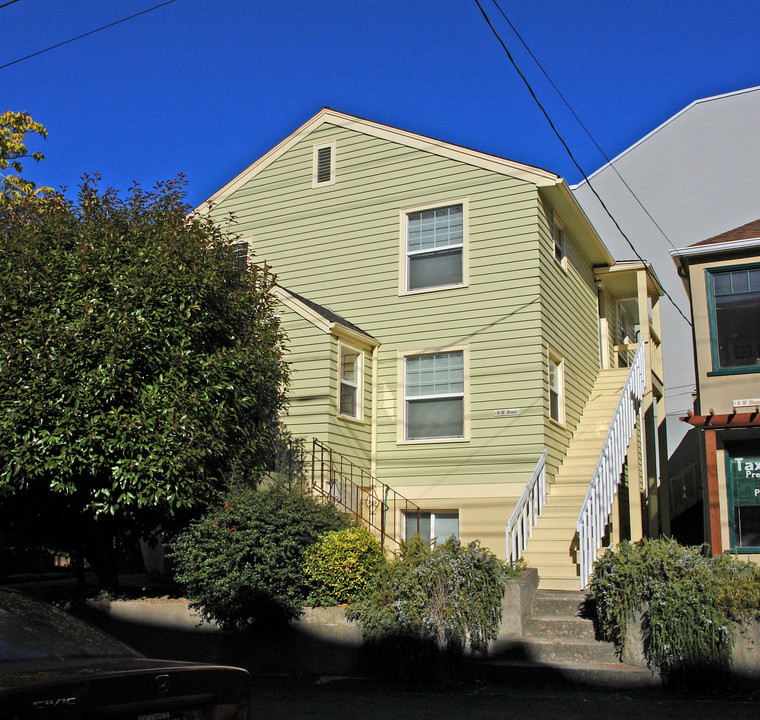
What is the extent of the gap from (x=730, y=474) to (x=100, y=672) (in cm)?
1157

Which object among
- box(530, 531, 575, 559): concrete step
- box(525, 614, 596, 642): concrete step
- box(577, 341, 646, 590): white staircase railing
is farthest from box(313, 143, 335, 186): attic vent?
box(525, 614, 596, 642): concrete step

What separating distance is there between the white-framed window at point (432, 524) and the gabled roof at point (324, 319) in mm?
3289

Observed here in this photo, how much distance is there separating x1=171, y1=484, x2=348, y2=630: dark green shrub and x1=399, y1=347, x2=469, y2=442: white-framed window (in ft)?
15.9

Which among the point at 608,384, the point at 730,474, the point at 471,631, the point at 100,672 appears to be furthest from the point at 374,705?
the point at 608,384

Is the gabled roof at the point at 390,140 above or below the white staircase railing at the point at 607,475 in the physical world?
above

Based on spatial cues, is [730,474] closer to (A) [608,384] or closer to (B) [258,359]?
(A) [608,384]

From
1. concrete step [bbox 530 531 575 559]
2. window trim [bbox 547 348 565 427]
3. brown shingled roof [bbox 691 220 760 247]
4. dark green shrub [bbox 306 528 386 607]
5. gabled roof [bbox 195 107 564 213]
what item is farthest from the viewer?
window trim [bbox 547 348 565 427]

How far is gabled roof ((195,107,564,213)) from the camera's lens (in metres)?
14.6

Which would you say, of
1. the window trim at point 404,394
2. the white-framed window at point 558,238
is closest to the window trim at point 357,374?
the window trim at point 404,394

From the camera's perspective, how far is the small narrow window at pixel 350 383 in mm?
14430

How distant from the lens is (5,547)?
13.2 m

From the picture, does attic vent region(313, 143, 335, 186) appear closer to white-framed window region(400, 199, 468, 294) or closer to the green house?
the green house

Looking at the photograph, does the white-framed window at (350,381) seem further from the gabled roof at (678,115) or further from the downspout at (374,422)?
the gabled roof at (678,115)

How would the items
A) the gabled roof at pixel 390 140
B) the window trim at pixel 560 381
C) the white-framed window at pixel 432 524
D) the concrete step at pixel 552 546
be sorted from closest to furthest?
the concrete step at pixel 552 546 < the white-framed window at pixel 432 524 < the gabled roof at pixel 390 140 < the window trim at pixel 560 381
